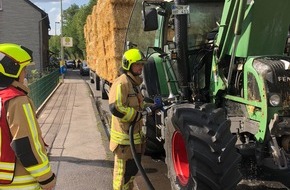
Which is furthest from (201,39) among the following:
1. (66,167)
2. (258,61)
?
(66,167)

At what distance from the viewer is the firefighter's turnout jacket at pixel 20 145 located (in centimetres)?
287

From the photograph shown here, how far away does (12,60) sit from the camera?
2934 mm

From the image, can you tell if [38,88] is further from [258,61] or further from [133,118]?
[258,61]

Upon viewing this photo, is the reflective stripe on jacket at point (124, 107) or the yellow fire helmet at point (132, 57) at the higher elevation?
the yellow fire helmet at point (132, 57)

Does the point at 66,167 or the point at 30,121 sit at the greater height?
the point at 30,121

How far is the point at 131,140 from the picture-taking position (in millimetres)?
4938

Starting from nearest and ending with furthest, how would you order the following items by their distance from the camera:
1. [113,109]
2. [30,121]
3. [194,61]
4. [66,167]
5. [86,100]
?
[30,121] < [113,109] < [194,61] < [66,167] < [86,100]

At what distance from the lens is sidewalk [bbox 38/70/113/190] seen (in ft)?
20.7

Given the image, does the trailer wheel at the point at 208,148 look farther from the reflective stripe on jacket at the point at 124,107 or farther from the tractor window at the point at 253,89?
the reflective stripe on jacket at the point at 124,107

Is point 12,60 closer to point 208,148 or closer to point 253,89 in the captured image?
point 208,148

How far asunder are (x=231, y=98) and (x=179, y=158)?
928 millimetres

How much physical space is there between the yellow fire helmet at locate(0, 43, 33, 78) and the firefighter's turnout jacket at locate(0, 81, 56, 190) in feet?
0.29

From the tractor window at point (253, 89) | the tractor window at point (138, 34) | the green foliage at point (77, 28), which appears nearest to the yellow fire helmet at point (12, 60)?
the tractor window at point (253, 89)

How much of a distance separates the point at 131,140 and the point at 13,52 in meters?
2.28
